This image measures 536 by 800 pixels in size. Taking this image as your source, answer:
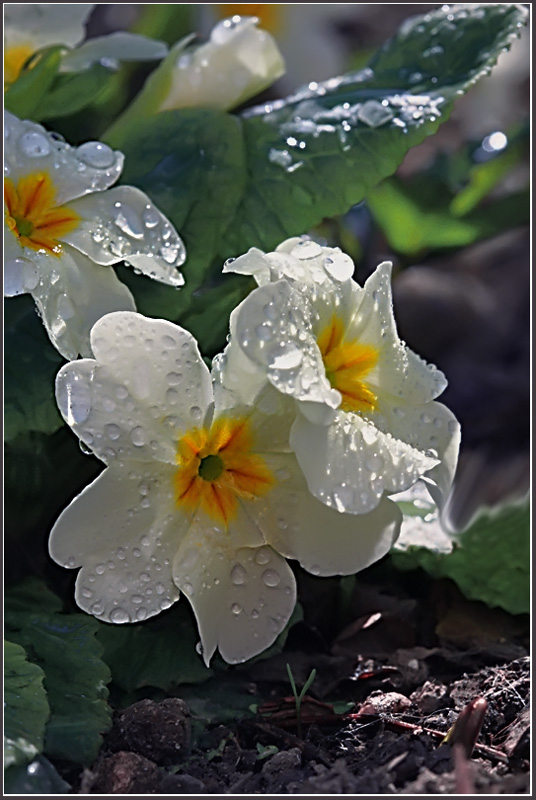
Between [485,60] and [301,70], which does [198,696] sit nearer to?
[485,60]

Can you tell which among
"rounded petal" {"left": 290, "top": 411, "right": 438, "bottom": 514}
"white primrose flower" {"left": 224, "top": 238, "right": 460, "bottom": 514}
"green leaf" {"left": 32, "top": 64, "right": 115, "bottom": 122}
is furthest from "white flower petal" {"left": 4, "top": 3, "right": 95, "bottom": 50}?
"rounded petal" {"left": 290, "top": 411, "right": 438, "bottom": 514}

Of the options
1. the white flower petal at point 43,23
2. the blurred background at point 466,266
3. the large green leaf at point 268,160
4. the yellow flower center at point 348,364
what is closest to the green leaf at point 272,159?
the large green leaf at point 268,160

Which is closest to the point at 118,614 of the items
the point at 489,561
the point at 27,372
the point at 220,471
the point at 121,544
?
the point at 121,544

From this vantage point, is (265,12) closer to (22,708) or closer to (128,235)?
(128,235)

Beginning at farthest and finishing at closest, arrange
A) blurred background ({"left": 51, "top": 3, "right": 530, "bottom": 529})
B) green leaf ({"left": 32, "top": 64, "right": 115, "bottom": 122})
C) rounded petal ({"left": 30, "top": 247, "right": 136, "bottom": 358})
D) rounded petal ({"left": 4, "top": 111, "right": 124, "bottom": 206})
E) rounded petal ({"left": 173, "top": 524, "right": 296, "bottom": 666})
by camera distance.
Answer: blurred background ({"left": 51, "top": 3, "right": 530, "bottom": 529}), green leaf ({"left": 32, "top": 64, "right": 115, "bottom": 122}), rounded petal ({"left": 4, "top": 111, "right": 124, "bottom": 206}), rounded petal ({"left": 30, "top": 247, "right": 136, "bottom": 358}), rounded petal ({"left": 173, "top": 524, "right": 296, "bottom": 666})

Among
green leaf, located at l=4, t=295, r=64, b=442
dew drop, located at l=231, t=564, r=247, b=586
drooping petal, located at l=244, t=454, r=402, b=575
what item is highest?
drooping petal, located at l=244, t=454, r=402, b=575

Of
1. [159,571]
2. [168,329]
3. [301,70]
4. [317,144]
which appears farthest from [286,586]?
[301,70]

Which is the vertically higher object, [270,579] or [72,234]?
[72,234]

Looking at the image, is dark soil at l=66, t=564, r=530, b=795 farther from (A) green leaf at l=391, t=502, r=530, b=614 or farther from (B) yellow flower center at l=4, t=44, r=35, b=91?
(B) yellow flower center at l=4, t=44, r=35, b=91
